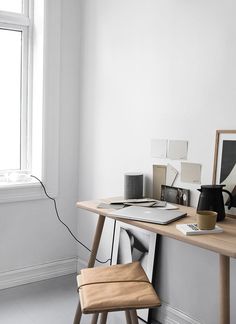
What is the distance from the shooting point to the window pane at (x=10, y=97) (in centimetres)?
306

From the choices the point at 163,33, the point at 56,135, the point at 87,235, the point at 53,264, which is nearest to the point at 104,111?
the point at 56,135

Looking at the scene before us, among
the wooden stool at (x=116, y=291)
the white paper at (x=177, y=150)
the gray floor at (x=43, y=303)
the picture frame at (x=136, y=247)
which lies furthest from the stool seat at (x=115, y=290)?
the gray floor at (x=43, y=303)

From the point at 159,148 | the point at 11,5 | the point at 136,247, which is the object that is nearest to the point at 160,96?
the point at 159,148

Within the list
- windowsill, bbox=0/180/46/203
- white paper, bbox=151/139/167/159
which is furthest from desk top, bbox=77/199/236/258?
windowsill, bbox=0/180/46/203

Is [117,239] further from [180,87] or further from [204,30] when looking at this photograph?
[204,30]

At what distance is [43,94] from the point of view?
9.79ft

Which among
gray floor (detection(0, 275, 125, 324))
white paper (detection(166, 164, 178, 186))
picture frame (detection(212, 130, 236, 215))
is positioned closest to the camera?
picture frame (detection(212, 130, 236, 215))

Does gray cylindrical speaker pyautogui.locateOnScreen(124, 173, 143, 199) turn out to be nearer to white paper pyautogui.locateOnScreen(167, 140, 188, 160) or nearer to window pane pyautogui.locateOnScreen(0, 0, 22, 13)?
white paper pyautogui.locateOnScreen(167, 140, 188, 160)

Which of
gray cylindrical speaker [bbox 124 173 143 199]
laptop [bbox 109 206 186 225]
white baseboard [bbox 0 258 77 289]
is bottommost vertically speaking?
white baseboard [bbox 0 258 77 289]

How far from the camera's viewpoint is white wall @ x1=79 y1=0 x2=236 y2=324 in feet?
7.00

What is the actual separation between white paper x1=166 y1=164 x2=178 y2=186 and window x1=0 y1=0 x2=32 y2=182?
1.17 metres

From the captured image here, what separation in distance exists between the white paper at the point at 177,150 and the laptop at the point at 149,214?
338 mm

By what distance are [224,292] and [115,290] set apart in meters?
0.42

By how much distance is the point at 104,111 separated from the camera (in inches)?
113
